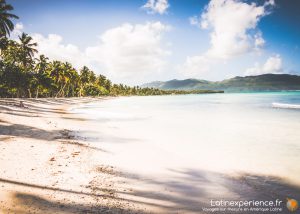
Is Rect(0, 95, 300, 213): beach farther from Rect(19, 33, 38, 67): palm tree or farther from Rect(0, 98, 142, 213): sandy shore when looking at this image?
Rect(19, 33, 38, 67): palm tree

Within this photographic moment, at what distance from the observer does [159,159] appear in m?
9.23

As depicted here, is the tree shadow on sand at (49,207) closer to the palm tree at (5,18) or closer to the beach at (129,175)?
the beach at (129,175)

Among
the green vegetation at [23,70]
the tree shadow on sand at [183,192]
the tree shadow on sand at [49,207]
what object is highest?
the green vegetation at [23,70]

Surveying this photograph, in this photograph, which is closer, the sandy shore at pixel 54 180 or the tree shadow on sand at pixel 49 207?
the tree shadow on sand at pixel 49 207

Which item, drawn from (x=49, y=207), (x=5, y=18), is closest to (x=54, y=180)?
(x=49, y=207)

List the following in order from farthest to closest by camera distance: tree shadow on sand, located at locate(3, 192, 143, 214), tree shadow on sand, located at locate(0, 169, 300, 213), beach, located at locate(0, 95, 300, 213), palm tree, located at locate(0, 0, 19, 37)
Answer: palm tree, located at locate(0, 0, 19, 37) → beach, located at locate(0, 95, 300, 213) → tree shadow on sand, located at locate(0, 169, 300, 213) → tree shadow on sand, located at locate(3, 192, 143, 214)

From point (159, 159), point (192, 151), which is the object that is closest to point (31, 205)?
point (159, 159)

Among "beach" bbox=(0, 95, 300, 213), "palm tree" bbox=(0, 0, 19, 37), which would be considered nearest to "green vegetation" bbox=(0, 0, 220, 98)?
"palm tree" bbox=(0, 0, 19, 37)

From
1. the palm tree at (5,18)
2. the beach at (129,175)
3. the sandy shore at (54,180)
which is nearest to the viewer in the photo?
the sandy shore at (54,180)

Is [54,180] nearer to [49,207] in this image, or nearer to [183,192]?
[49,207]

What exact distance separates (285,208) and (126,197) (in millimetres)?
3932

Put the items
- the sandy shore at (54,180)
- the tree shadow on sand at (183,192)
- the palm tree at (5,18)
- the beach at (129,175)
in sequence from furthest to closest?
1. the palm tree at (5,18)
2. the beach at (129,175)
3. the tree shadow on sand at (183,192)
4. the sandy shore at (54,180)

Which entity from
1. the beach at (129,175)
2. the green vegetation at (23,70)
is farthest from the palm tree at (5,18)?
the beach at (129,175)

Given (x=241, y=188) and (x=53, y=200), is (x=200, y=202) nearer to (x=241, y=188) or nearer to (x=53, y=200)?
(x=241, y=188)
